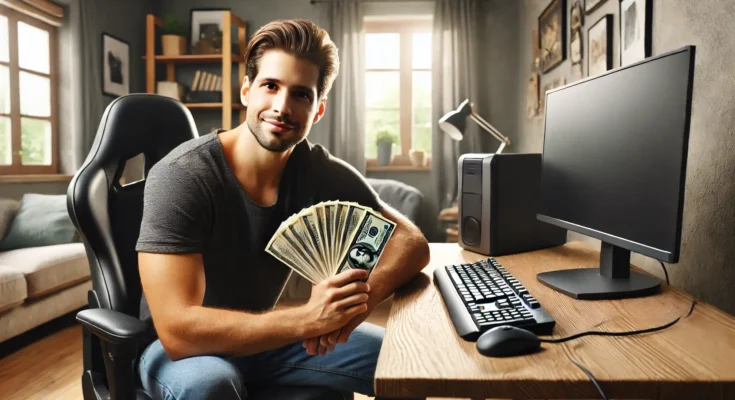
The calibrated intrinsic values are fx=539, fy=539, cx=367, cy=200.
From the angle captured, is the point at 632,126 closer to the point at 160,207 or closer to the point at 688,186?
the point at 688,186

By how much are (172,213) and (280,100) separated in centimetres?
36

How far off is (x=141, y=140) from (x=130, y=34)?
379 centimetres

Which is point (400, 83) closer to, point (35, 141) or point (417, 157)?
point (417, 157)

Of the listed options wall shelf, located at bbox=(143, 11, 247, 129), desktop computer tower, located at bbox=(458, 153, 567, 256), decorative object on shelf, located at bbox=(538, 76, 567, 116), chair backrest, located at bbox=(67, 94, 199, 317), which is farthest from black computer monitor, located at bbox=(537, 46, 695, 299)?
wall shelf, located at bbox=(143, 11, 247, 129)

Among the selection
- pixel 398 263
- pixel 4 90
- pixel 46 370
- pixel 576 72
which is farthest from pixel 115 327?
pixel 4 90

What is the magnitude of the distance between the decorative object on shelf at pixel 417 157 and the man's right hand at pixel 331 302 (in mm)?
3592

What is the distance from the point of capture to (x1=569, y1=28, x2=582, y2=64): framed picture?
2494 mm

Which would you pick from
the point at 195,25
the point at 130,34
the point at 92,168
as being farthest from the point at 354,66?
the point at 92,168

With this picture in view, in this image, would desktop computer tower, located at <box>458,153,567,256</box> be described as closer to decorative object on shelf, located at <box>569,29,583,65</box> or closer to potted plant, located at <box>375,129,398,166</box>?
decorative object on shelf, located at <box>569,29,583,65</box>

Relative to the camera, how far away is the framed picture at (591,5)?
7.27ft

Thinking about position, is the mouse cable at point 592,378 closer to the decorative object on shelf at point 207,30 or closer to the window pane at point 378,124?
the window pane at point 378,124

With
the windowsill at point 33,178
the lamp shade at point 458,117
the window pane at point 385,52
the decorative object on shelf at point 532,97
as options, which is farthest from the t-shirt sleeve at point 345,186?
the window pane at point 385,52

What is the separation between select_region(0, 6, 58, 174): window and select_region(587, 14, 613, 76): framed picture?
139 inches

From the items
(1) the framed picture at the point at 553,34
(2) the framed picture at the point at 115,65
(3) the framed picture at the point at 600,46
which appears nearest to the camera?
(3) the framed picture at the point at 600,46
